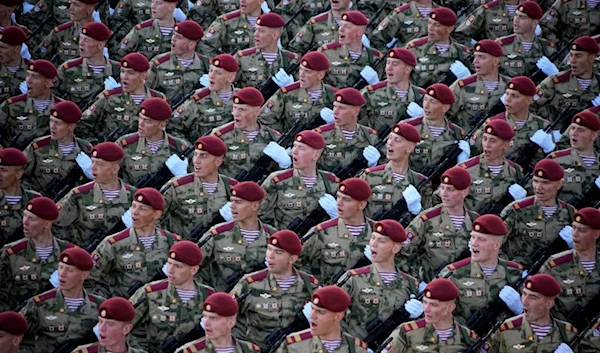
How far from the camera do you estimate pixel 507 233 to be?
1620cm

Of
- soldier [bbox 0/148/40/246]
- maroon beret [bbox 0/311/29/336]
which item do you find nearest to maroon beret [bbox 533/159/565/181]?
soldier [bbox 0/148/40/246]

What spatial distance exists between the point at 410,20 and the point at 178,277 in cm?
641

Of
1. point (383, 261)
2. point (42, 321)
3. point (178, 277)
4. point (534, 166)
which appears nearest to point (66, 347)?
point (42, 321)

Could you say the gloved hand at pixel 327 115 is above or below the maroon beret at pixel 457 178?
below

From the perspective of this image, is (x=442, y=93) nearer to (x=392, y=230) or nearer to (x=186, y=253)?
(x=392, y=230)

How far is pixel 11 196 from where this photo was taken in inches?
650

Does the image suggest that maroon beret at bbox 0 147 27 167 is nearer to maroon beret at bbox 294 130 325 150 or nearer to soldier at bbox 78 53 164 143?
soldier at bbox 78 53 164 143

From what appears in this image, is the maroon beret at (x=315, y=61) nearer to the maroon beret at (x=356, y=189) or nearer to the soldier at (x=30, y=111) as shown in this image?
the maroon beret at (x=356, y=189)

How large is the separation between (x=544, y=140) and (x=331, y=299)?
4.69m

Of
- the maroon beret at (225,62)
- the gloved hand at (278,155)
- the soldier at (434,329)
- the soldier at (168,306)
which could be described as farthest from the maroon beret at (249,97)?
the soldier at (434,329)

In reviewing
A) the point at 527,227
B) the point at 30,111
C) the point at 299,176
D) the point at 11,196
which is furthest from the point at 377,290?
the point at 30,111

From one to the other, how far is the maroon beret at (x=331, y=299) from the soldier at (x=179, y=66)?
17.8 feet

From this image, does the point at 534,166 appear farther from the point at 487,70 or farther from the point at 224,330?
the point at 224,330

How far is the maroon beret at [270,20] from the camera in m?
18.8
